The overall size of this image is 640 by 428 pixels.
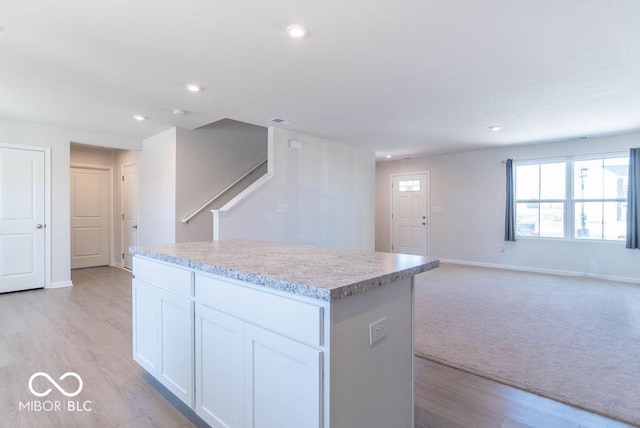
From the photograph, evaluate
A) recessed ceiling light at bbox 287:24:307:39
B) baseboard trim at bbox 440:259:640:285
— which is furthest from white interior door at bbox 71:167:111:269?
baseboard trim at bbox 440:259:640:285

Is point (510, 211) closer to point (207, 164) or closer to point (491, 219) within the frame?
point (491, 219)

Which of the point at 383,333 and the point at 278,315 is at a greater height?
the point at 278,315

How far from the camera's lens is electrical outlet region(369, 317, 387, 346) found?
1.31 metres

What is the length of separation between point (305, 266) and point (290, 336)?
0.36 meters

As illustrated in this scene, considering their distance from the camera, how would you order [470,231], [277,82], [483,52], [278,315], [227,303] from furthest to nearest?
[470,231], [277,82], [483,52], [227,303], [278,315]

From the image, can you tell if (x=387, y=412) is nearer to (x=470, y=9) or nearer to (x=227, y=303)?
(x=227, y=303)

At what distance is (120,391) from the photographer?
7.04ft

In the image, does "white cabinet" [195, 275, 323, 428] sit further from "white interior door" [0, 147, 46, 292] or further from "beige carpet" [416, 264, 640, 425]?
"white interior door" [0, 147, 46, 292]

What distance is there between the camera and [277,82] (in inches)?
128

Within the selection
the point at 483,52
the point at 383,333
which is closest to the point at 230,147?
the point at 483,52

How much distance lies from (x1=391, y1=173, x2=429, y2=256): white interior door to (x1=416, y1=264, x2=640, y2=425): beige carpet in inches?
108

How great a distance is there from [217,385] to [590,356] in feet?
9.36

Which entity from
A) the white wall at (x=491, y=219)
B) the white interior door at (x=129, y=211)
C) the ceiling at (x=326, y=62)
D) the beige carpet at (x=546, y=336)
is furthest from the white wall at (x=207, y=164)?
the white wall at (x=491, y=219)

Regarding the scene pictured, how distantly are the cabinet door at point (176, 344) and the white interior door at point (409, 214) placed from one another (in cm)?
651
